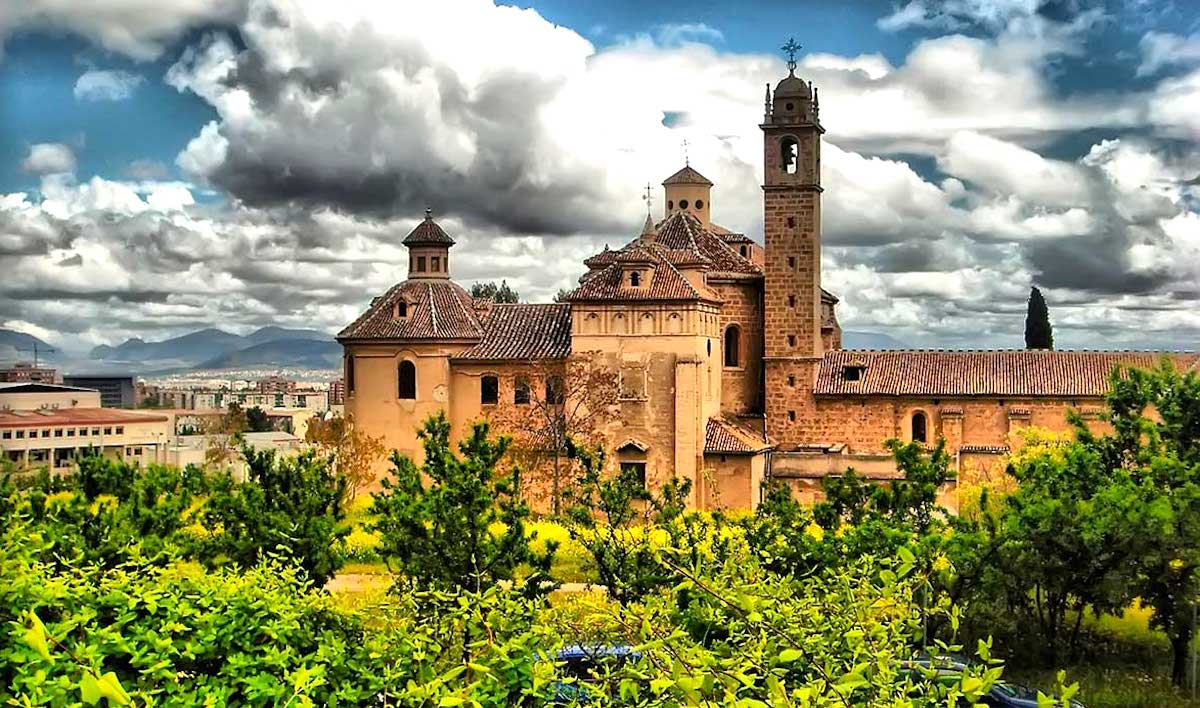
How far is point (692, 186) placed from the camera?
149 ft

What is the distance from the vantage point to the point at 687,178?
45469mm

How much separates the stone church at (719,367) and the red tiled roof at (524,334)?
7cm

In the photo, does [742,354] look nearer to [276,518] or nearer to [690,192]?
[690,192]

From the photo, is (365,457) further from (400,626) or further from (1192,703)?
(400,626)

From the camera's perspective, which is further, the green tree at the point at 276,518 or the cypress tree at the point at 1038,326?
the cypress tree at the point at 1038,326

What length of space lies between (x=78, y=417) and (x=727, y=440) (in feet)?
84.3

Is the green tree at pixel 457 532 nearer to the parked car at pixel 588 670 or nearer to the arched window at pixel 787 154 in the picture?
the parked car at pixel 588 670

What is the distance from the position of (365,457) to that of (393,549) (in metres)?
20.7

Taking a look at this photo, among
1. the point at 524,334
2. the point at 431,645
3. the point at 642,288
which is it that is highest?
the point at 642,288

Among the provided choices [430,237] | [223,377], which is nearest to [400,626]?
[430,237]

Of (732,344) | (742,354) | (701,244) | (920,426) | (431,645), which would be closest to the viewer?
(431,645)

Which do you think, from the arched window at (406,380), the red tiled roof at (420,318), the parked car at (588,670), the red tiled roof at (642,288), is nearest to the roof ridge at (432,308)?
the red tiled roof at (420,318)

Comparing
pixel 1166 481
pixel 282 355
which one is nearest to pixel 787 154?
pixel 1166 481

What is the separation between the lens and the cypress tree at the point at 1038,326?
166 feet
